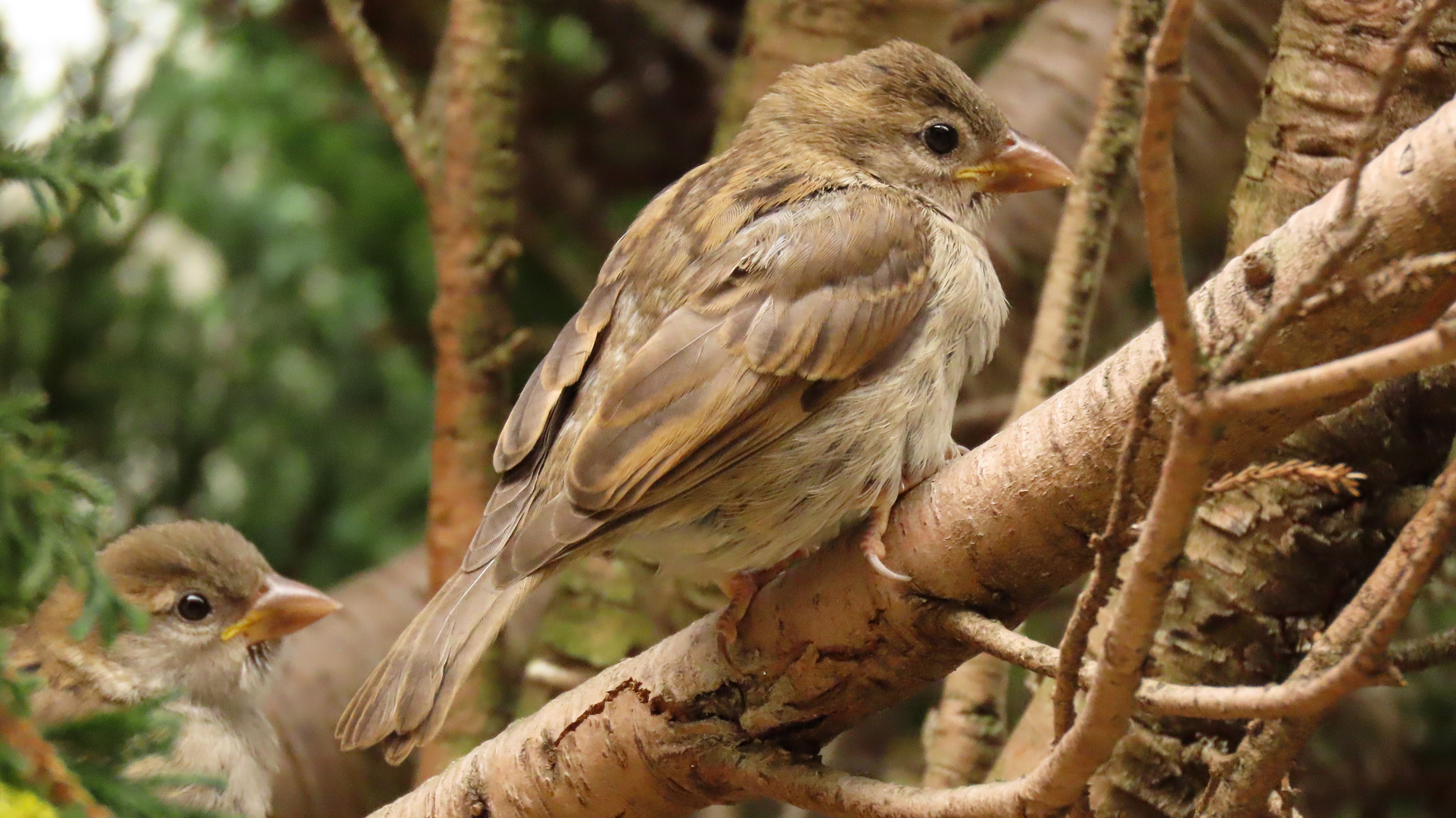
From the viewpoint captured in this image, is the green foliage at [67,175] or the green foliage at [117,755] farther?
the green foliage at [67,175]

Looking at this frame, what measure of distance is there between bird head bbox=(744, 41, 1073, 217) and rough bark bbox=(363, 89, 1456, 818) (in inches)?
43.7

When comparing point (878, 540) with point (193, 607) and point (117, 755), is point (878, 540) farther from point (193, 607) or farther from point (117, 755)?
point (193, 607)

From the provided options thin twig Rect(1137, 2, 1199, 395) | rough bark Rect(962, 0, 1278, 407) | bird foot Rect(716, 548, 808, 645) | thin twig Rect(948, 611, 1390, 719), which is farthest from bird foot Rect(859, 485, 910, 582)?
rough bark Rect(962, 0, 1278, 407)

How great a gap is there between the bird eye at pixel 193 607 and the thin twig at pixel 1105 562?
8.15 feet

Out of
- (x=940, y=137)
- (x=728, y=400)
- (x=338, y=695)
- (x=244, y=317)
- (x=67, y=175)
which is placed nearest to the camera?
(x=67, y=175)

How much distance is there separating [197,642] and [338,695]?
0.80 meters

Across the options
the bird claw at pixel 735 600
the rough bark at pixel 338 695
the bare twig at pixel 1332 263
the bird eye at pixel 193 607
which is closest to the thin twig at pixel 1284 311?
the bare twig at pixel 1332 263

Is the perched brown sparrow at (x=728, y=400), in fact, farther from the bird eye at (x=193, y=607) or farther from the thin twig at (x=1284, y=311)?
the bird eye at (x=193, y=607)

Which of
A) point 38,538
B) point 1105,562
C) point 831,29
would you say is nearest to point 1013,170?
point 831,29

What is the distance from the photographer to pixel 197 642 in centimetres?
342

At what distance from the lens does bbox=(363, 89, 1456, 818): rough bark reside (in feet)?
5.60

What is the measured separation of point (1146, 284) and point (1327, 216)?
341 cm

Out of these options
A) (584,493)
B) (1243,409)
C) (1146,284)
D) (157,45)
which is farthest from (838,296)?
(157,45)

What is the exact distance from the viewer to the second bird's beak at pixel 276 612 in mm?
3447
